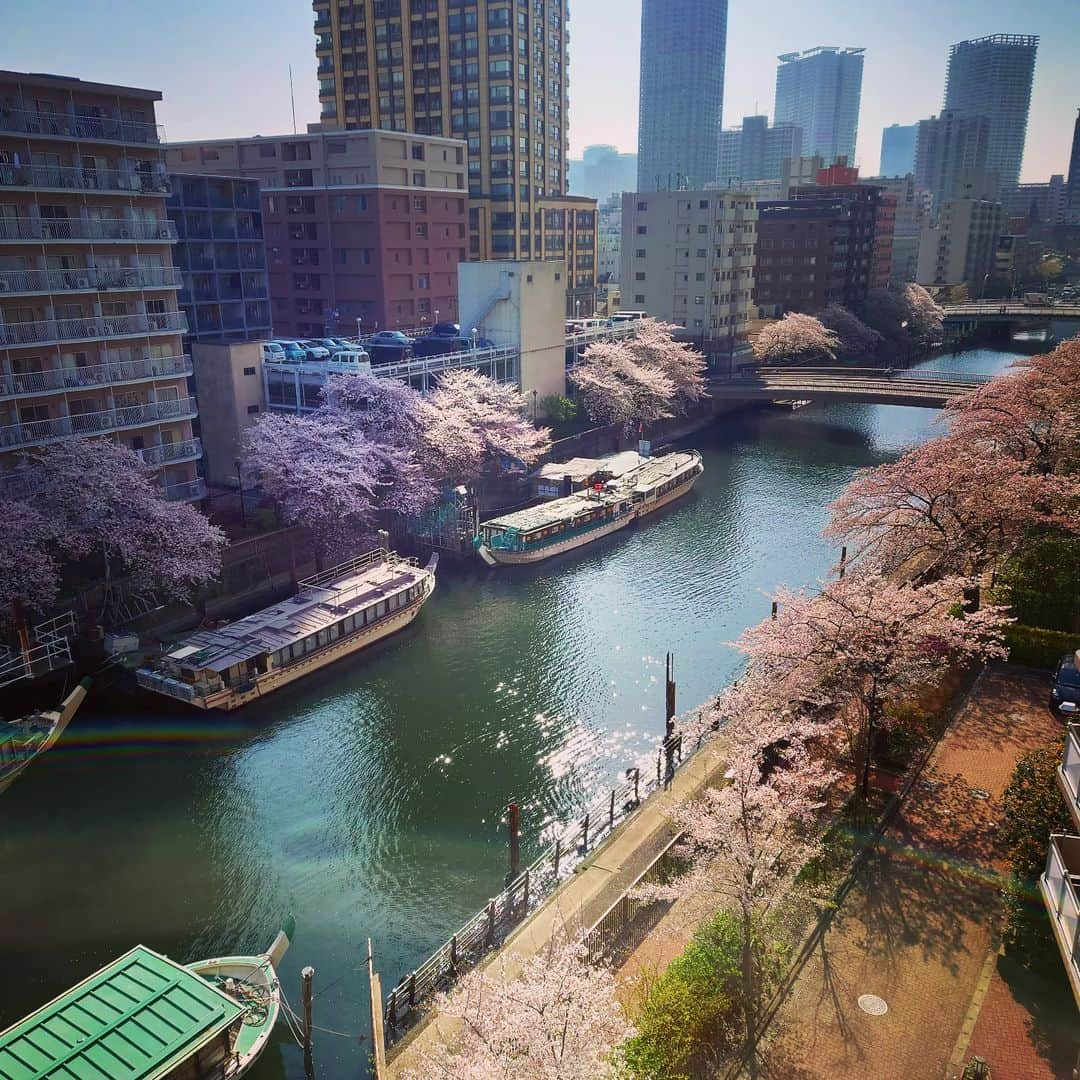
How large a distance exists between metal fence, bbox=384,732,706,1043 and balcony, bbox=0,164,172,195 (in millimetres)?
35642

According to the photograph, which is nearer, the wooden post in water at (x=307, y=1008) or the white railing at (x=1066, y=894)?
the white railing at (x=1066, y=894)

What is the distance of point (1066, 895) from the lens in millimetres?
13336

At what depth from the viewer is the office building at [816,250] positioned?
11819 cm

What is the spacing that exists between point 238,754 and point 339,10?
8981 cm

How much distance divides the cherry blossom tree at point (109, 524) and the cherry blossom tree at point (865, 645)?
25.1 metres

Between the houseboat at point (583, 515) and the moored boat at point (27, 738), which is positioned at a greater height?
the houseboat at point (583, 515)

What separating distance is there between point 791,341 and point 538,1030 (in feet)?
303

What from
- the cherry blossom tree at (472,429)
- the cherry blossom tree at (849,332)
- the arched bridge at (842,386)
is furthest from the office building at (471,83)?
the cherry blossom tree at (472,429)

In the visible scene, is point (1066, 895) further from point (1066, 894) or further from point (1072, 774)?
point (1072, 774)

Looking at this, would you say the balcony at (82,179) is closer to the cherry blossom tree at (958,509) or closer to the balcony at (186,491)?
the balcony at (186,491)

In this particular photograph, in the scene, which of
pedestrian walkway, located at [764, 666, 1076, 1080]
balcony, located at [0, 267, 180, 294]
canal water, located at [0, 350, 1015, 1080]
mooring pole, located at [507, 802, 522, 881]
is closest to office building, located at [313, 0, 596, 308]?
balcony, located at [0, 267, 180, 294]

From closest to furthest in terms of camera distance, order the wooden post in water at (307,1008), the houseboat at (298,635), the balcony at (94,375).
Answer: the wooden post in water at (307,1008) → the houseboat at (298,635) → the balcony at (94,375)

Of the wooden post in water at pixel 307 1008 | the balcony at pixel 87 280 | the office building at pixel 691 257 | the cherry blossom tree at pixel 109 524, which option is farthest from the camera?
the office building at pixel 691 257

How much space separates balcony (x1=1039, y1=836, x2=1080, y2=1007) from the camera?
1270cm
